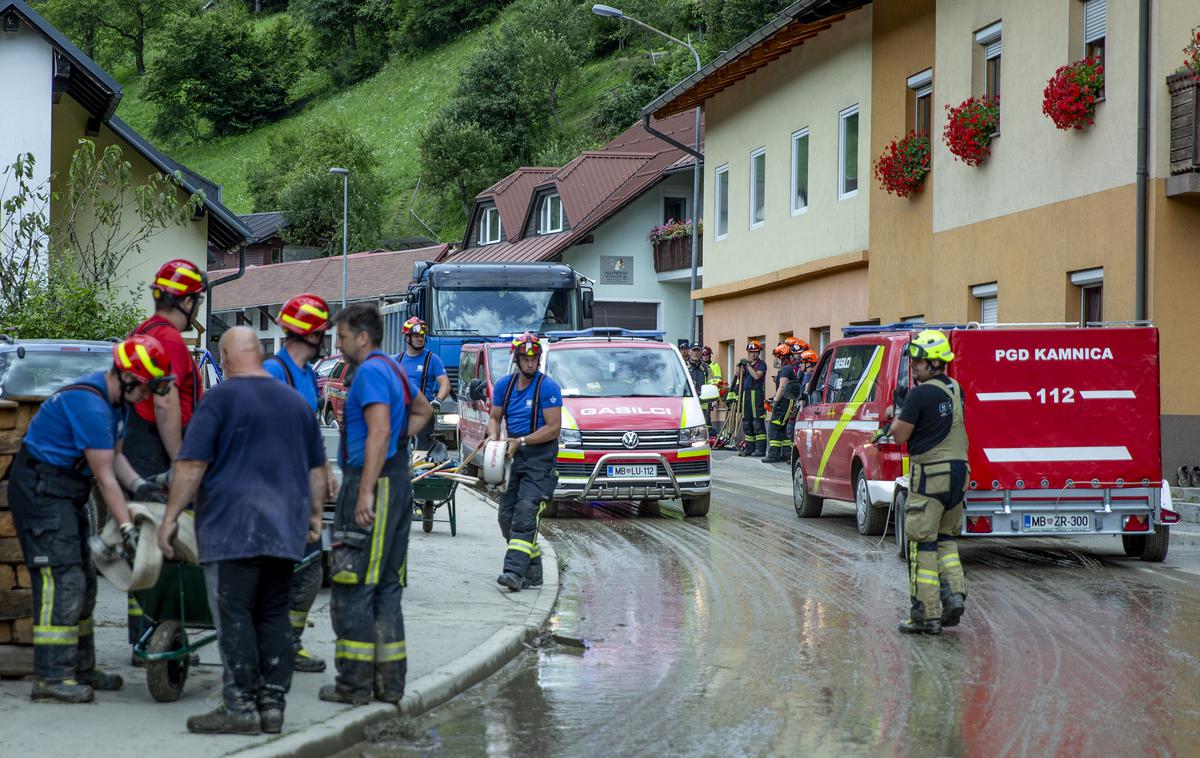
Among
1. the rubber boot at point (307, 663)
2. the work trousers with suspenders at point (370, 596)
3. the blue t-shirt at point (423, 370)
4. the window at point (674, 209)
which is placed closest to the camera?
the work trousers with suspenders at point (370, 596)

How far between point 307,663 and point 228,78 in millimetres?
112466

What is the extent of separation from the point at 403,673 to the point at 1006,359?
7.34m

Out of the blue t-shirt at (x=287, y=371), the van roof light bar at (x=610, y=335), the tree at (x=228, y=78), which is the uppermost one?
the tree at (x=228, y=78)

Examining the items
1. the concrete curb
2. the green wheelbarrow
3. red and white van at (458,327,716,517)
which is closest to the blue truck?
red and white van at (458,327,716,517)

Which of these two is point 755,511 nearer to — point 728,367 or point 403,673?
point 403,673

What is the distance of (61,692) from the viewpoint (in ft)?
22.4

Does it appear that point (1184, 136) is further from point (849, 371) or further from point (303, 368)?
point (303, 368)

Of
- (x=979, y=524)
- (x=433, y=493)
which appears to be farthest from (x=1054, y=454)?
(x=433, y=493)

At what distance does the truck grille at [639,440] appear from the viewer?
16.4 m

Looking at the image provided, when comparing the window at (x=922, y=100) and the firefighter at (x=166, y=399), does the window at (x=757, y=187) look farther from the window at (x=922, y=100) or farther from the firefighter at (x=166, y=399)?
the firefighter at (x=166, y=399)

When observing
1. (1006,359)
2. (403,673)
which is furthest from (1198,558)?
(403,673)

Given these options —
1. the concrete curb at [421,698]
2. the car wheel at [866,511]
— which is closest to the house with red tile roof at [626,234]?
the car wheel at [866,511]

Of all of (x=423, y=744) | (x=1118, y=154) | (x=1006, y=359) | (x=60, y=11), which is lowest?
(x=423, y=744)

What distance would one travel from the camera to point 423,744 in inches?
263
